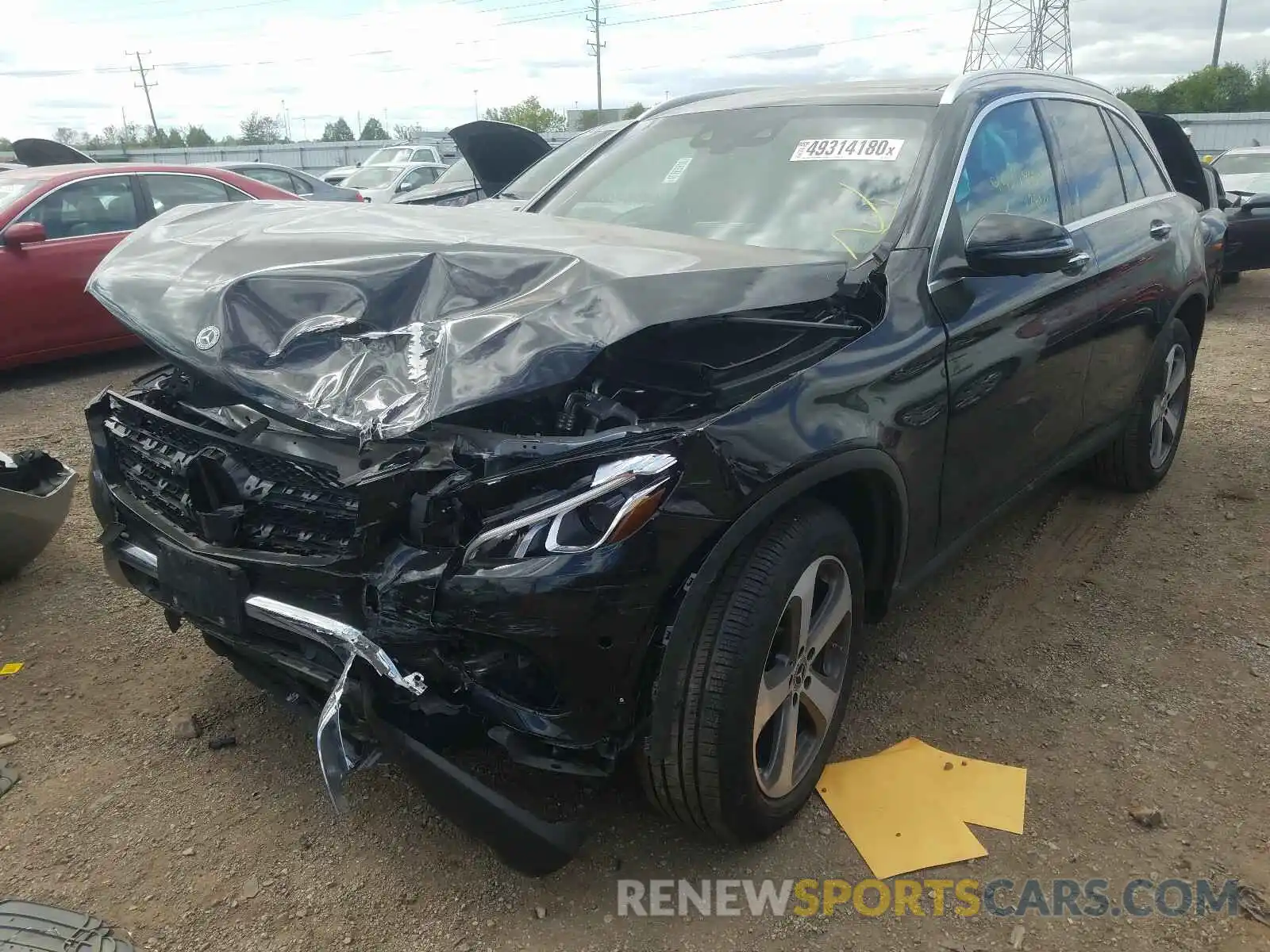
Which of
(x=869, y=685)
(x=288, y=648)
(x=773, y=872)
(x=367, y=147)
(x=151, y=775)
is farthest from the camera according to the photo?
(x=367, y=147)

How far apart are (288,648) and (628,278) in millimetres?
1180

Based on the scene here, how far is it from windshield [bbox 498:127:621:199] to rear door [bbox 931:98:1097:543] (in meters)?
3.41

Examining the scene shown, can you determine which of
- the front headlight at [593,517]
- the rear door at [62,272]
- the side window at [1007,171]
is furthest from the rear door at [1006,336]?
the rear door at [62,272]

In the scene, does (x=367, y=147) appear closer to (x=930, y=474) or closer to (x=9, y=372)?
(x=9, y=372)

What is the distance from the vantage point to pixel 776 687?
7.39 feet

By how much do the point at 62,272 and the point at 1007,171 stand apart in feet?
20.4

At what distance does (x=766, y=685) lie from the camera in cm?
222

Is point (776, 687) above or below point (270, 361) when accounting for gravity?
below

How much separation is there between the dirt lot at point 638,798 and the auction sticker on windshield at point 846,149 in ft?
5.41

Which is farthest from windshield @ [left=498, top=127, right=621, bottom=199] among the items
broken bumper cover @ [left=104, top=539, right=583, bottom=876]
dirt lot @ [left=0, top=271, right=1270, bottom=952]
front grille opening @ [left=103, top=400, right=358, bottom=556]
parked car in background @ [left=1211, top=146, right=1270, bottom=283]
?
parked car in background @ [left=1211, top=146, right=1270, bottom=283]

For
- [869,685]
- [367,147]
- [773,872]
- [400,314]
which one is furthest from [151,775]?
[367,147]

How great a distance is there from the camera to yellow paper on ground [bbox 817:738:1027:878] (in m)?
2.40

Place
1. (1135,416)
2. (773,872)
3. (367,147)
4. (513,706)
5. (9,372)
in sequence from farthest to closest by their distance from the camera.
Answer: (367,147), (9,372), (1135,416), (773,872), (513,706)

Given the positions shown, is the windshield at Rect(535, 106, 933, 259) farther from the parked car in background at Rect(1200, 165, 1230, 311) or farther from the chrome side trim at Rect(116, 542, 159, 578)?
the parked car in background at Rect(1200, 165, 1230, 311)
